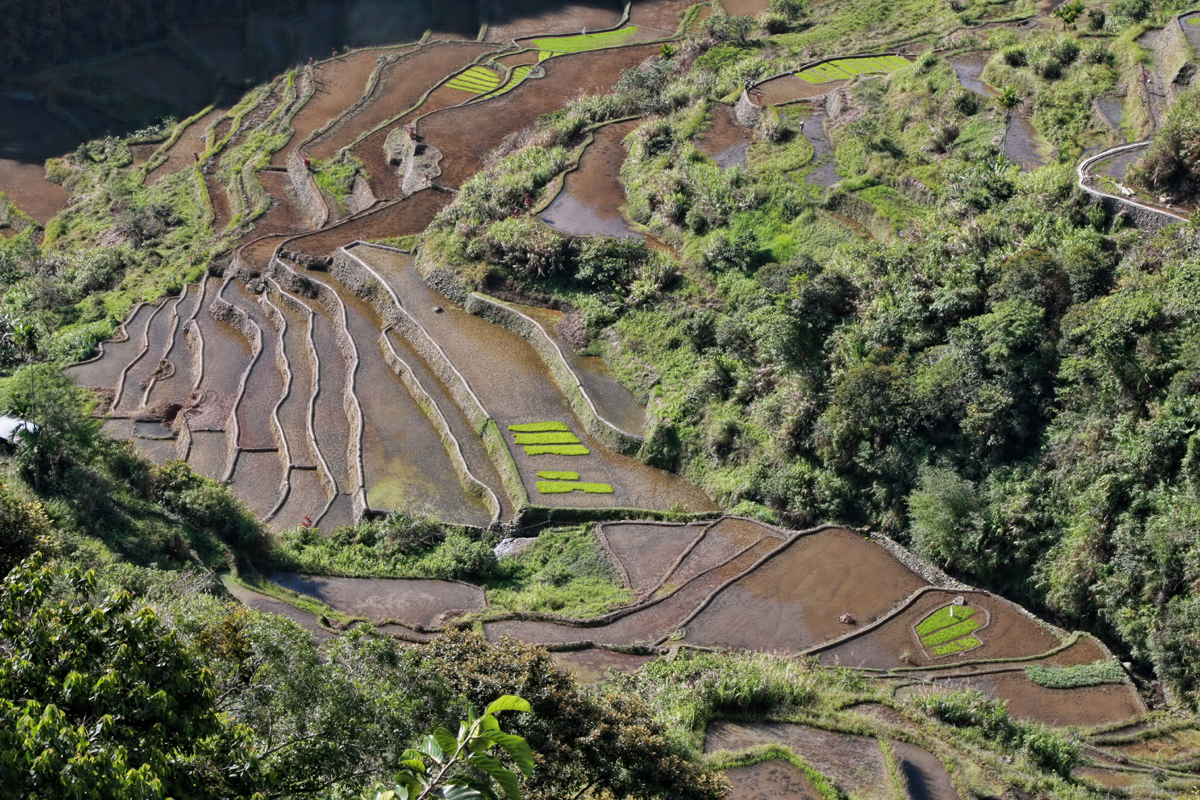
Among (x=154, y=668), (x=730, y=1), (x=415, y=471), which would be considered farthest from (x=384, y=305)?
(x=730, y=1)

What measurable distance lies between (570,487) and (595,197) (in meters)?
16.1

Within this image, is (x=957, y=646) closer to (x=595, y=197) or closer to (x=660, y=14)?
(x=595, y=197)

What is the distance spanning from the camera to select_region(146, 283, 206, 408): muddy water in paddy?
37969 mm

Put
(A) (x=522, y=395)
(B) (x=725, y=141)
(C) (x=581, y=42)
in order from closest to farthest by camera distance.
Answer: (A) (x=522, y=395)
(B) (x=725, y=141)
(C) (x=581, y=42)

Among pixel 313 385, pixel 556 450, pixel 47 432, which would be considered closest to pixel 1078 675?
pixel 556 450

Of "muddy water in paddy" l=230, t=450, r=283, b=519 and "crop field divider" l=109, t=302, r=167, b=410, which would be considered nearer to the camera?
"muddy water in paddy" l=230, t=450, r=283, b=519

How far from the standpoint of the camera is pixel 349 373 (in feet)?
120

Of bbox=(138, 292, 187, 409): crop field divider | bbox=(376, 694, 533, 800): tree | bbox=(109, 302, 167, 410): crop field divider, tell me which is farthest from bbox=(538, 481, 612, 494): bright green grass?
bbox=(376, 694, 533, 800): tree

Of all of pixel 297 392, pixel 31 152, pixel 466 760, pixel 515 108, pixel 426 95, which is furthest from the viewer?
pixel 31 152

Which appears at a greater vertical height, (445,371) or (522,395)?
(445,371)

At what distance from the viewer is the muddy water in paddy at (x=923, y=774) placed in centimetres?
→ 1752

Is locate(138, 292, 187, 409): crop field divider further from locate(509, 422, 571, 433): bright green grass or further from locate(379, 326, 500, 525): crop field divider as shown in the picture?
locate(509, 422, 571, 433): bright green grass

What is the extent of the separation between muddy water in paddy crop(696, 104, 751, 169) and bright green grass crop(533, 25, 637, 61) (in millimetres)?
26319

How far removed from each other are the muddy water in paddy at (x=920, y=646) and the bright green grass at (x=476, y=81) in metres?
48.5
